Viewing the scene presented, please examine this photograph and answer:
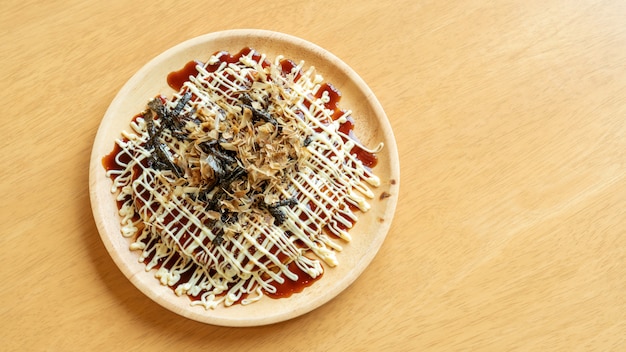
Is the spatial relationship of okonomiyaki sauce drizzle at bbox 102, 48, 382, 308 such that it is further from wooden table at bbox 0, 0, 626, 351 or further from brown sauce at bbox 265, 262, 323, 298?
wooden table at bbox 0, 0, 626, 351

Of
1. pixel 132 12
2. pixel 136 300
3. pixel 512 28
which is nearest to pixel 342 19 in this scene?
pixel 512 28

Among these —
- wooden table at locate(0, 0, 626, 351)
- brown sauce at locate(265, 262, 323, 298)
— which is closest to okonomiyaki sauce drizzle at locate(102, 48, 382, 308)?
brown sauce at locate(265, 262, 323, 298)

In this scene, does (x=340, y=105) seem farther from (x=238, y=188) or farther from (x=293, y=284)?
(x=293, y=284)

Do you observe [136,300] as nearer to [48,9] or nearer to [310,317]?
[310,317]

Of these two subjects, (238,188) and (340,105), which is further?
(340,105)

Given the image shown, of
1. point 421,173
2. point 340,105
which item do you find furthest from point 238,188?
point 421,173

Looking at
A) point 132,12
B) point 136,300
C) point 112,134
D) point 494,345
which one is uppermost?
point 132,12

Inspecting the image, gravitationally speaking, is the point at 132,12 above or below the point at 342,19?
above
